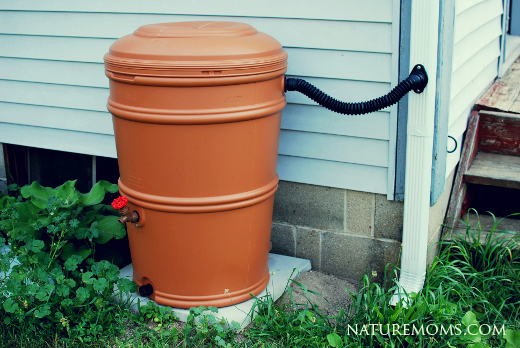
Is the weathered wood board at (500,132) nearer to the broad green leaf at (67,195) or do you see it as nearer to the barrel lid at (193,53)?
the barrel lid at (193,53)

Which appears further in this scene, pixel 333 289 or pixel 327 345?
pixel 333 289

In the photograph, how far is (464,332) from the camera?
2.00 m

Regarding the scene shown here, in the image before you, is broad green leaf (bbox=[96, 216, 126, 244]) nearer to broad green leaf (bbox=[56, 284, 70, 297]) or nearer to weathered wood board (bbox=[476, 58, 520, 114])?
broad green leaf (bbox=[56, 284, 70, 297])

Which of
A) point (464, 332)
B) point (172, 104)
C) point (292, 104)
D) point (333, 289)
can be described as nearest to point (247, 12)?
point (292, 104)

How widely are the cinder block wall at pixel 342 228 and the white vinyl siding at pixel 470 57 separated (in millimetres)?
363

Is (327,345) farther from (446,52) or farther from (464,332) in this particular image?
(446,52)

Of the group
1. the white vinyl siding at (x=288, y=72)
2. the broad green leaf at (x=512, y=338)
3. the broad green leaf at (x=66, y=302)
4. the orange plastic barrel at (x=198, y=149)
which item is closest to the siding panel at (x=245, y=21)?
the white vinyl siding at (x=288, y=72)

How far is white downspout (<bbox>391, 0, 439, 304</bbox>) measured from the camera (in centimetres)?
206

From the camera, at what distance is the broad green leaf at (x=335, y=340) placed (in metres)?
2.00

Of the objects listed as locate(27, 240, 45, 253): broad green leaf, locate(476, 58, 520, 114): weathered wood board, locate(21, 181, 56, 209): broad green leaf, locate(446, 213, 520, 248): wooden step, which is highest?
locate(476, 58, 520, 114): weathered wood board

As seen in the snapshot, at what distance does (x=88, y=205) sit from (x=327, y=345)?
1462 millimetres

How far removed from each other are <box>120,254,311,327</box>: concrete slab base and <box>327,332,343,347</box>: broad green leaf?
383 mm

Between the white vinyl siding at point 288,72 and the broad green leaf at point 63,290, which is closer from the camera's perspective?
the broad green leaf at point 63,290

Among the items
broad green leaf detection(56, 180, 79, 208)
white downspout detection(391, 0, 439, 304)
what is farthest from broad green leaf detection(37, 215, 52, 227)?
white downspout detection(391, 0, 439, 304)
